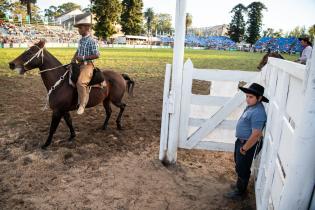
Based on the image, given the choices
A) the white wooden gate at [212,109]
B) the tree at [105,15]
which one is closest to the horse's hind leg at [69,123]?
the white wooden gate at [212,109]

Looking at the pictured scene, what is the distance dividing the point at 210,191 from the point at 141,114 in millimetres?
4129

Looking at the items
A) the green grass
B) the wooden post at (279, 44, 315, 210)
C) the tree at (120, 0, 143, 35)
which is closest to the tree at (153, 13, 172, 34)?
the tree at (120, 0, 143, 35)

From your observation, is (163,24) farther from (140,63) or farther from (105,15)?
(140,63)

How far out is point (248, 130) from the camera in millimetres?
3557

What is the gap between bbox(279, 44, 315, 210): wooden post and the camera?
1.74 metres

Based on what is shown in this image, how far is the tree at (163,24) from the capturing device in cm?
13575

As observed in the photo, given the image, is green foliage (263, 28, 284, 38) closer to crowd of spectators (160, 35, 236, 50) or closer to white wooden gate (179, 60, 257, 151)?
crowd of spectators (160, 35, 236, 50)

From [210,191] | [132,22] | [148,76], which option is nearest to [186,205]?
[210,191]

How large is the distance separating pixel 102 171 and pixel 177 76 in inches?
78.1

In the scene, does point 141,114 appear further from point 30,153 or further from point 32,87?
point 32,87

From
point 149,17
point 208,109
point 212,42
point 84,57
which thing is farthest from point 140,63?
point 149,17

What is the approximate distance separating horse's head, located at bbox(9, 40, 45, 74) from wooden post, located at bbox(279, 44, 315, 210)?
4990 millimetres

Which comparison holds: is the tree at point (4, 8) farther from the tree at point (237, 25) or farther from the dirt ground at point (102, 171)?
the tree at point (237, 25)

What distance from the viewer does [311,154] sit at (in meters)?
1.77
